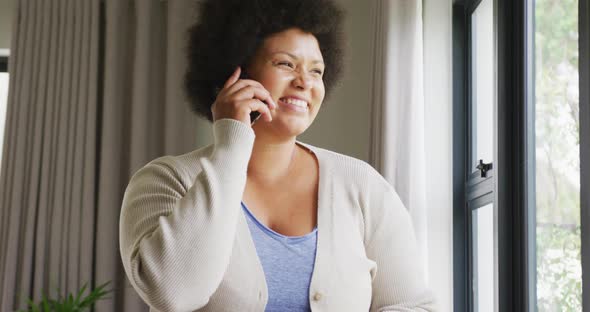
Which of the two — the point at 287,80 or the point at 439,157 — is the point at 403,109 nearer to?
the point at 439,157

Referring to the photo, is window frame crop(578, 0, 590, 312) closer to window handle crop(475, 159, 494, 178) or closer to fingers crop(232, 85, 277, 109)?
fingers crop(232, 85, 277, 109)

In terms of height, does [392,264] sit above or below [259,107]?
below

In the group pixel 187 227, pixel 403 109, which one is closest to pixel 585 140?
pixel 187 227

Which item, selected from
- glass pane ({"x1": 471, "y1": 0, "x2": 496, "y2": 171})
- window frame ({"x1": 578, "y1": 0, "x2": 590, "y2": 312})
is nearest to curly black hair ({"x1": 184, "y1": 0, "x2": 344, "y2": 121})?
window frame ({"x1": 578, "y1": 0, "x2": 590, "y2": 312})

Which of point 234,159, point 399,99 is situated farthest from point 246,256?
point 399,99

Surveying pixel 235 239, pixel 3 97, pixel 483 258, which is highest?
pixel 3 97

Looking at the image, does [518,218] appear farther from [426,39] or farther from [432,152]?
[426,39]

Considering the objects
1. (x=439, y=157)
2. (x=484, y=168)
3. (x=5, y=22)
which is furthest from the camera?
(x=5, y=22)

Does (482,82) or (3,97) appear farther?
(3,97)

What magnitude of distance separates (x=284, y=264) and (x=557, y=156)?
1.13m

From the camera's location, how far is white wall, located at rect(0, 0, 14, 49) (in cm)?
447

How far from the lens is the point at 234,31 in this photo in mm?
1383

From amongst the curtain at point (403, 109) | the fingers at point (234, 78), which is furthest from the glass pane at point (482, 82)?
the fingers at point (234, 78)

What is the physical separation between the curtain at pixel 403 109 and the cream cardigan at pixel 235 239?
1469 millimetres
